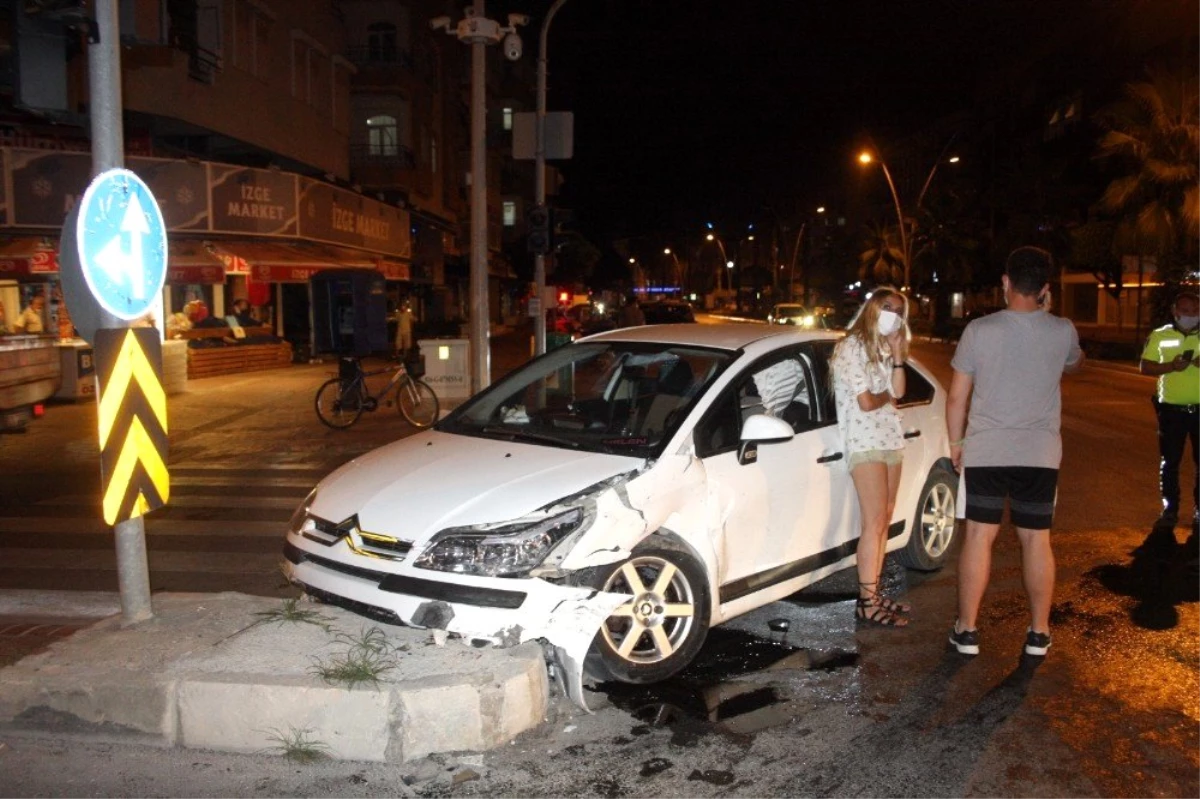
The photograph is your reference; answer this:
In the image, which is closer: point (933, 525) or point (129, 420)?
point (129, 420)

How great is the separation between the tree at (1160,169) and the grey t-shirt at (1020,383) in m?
24.5

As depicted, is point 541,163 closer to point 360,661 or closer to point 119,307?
point 119,307

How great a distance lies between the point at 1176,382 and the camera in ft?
26.2

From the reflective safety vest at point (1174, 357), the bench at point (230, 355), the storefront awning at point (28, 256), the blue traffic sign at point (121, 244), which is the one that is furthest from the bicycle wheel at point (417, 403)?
the blue traffic sign at point (121, 244)

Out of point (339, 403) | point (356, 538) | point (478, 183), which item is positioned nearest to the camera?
point (356, 538)

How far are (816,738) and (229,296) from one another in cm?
2579

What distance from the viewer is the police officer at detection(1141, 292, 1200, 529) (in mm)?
7926

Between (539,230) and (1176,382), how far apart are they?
11013 mm

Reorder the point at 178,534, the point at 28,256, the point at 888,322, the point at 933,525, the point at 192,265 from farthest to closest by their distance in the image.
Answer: the point at 192,265 → the point at 28,256 → the point at 178,534 → the point at 933,525 → the point at 888,322

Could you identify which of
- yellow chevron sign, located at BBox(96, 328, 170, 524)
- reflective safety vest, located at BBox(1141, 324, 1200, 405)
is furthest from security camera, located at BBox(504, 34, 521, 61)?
yellow chevron sign, located at BBox(96, 328, 170, 524)

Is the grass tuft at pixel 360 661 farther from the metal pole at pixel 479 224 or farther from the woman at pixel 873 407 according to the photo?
the metal pole at pixel 479 224

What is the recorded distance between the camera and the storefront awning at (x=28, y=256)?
18984mm

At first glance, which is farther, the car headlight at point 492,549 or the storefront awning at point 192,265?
the storefront awning at point 192,265

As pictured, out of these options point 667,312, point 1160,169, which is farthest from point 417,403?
point 1160,169
